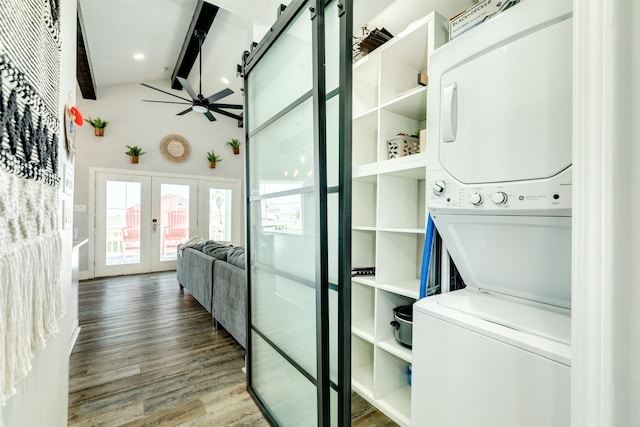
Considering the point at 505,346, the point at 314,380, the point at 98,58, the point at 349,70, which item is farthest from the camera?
the point at 98,58

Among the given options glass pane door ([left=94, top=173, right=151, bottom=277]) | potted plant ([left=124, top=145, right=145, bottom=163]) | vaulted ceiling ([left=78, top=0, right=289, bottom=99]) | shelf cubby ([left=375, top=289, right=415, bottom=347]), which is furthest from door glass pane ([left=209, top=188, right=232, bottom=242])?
shelf cubby ([left=375, top=289, right=415, bottom=347])

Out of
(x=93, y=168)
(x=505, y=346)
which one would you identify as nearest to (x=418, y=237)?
(x=505, y=346)

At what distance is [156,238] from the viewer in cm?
593

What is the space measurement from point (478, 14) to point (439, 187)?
79 centimetres

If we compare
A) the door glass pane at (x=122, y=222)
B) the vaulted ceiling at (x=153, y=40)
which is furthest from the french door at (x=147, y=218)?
the vaulted ceiling at (x=153, y=40)

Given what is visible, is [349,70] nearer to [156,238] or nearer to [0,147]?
[0,147]

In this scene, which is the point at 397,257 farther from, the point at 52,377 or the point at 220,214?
the point at 220,214

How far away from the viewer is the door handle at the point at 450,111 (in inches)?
39.9

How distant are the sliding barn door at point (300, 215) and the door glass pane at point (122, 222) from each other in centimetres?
489

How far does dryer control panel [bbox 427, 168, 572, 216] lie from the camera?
78 centimetres

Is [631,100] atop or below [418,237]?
atop

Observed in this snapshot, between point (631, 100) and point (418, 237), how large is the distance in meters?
1.59

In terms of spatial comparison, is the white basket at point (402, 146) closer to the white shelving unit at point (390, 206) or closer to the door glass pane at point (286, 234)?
the white shelving unit at point (390, 206)

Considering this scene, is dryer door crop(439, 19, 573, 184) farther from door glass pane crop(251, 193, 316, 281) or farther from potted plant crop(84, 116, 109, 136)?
potted plant crop(84, 116, 109, 136)
